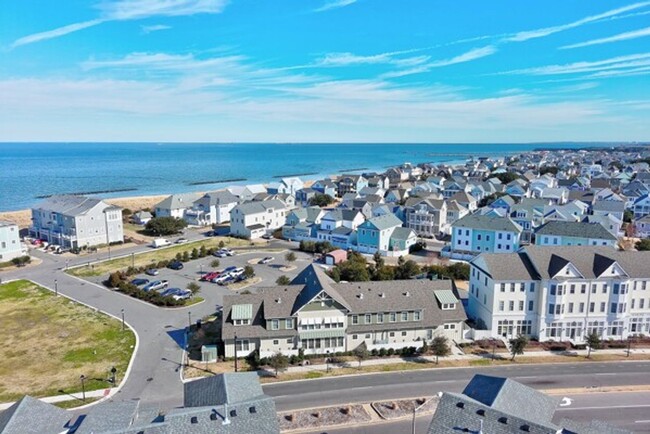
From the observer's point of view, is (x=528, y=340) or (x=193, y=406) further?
(x=528, y=340)

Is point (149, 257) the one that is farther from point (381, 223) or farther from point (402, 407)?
point (402, 407)

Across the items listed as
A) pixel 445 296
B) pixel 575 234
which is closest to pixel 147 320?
pixel 445 296

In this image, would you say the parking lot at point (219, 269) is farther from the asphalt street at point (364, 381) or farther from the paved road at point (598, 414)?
the paved road at point (598, 414)

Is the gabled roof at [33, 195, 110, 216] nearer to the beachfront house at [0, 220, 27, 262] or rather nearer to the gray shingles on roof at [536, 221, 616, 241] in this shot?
the beachfront house at [0, 220, 27, 262]

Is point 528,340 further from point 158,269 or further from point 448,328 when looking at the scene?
point 158,269

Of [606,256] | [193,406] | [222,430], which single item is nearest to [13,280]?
[193,406]

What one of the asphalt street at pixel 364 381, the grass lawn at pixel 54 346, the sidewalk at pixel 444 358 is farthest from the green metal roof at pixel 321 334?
the grass lawn at pixel 54 346
